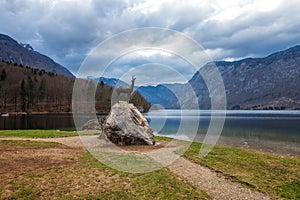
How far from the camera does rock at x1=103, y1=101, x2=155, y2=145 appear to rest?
24.8 m

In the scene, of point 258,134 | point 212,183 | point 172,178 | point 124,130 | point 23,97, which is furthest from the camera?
point 23,97

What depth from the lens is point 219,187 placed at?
519 inches

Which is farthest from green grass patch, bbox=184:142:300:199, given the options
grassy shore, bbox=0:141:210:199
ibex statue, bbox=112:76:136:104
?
ibex statue, bbox=112:76:136:104

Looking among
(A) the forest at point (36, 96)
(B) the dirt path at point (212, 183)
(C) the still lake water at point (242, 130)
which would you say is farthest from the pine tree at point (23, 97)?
(B) the dirt path at point (212, 183)

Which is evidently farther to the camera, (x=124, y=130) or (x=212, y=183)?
(x=124, y=130)

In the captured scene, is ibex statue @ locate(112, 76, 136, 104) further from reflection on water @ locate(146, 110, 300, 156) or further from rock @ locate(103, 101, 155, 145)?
reflection on water @ locate(146, 110, 300, 156)

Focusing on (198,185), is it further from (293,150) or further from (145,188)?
(293,150)

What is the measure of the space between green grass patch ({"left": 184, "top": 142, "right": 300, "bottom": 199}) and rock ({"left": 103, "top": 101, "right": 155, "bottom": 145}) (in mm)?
6042

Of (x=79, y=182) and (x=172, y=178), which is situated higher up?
(x=79, y=182)

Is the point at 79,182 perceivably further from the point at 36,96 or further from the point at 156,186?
the point at 36,96

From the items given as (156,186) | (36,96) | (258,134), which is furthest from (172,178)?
(36,96)

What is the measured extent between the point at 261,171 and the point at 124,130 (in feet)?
42.2

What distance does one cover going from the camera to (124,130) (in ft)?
81.6

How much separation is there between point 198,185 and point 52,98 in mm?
166281
